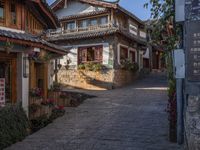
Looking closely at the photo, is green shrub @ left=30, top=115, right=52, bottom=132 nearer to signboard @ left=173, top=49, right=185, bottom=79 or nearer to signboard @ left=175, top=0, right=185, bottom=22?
signboard @ left=173, top=49, right=185, bottom=79

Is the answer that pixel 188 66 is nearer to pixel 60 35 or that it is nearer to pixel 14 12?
pixel 14 12

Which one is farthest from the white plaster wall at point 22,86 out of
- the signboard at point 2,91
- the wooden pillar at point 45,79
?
the wooden pillar at point 45,79

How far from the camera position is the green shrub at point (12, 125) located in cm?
903

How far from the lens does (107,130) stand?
9953 mm

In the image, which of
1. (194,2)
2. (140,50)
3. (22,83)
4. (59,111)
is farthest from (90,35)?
(194,2)

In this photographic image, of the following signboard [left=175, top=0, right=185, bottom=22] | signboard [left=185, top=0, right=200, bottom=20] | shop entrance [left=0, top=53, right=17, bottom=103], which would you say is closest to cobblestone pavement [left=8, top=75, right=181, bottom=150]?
shop entrance [left=0, top=53, right=17, bottom=103]

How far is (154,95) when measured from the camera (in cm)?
1795

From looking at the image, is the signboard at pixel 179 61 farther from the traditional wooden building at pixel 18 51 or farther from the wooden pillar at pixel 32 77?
the wooden pillar at pixel 32 77

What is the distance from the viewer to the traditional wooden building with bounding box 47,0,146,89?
2405 cm

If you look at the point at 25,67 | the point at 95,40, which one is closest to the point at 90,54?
the point at 95,40

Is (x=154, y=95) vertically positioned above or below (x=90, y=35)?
below

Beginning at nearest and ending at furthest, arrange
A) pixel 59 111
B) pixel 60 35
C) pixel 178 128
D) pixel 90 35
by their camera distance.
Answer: pixel 178 128 → pixel 59 111 → pixel 90 35 → pixel 60 35

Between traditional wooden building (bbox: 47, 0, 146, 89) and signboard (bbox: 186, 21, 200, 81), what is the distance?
17674 mm

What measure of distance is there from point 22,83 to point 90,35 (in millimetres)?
13486
